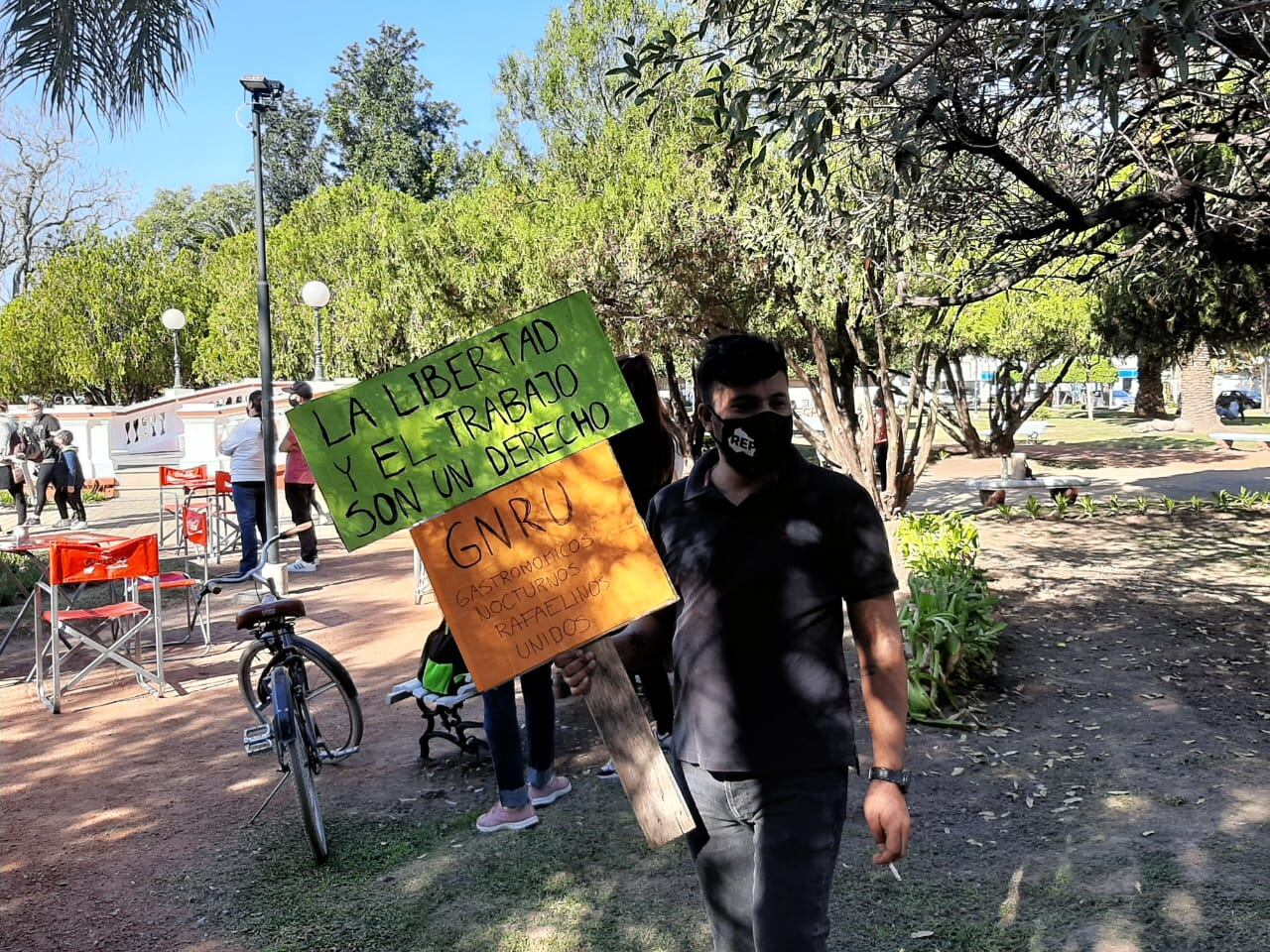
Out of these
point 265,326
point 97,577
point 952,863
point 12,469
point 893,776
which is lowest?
point 952,863

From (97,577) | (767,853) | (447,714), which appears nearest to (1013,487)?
(447,714)

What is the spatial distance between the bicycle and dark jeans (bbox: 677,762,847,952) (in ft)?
7.92

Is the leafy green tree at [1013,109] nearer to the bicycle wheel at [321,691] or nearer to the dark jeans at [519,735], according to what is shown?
the dark jeans at [519,735]

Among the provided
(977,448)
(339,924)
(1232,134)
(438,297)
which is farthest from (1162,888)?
(977,448)

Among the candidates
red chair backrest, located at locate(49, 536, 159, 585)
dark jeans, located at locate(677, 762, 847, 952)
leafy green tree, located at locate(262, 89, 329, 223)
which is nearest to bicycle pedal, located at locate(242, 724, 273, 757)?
red chair backrest, located at locate(49, 536, 159, 585)

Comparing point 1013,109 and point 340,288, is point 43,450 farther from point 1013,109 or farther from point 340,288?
point 340,288

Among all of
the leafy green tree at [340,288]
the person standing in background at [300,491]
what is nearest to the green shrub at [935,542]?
the person standing in background at [300,491]

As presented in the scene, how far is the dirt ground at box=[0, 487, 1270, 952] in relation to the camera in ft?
11.9

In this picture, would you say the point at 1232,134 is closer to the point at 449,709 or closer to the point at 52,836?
the point at 449,709

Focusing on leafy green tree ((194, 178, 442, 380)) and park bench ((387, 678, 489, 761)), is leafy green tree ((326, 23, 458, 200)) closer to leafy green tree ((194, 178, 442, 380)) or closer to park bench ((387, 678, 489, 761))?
leafy green tree ((194, 178, 442, 380))

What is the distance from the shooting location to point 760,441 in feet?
7.49

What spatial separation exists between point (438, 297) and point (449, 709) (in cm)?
1269

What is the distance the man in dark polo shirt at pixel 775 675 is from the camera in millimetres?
2184

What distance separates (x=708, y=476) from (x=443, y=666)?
2.97m
